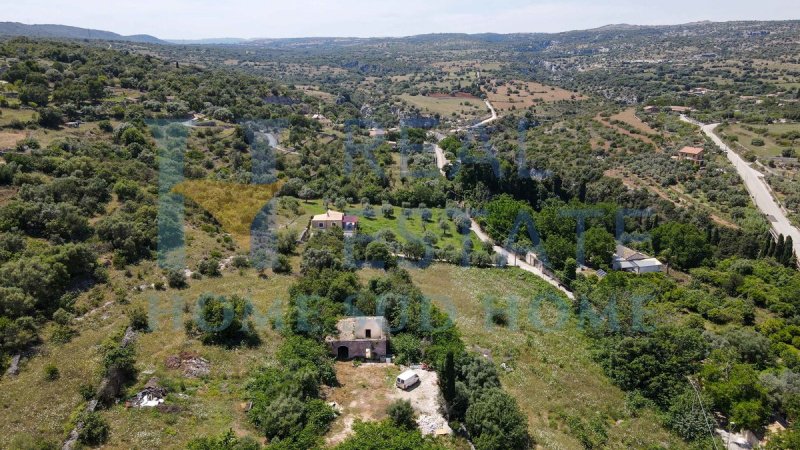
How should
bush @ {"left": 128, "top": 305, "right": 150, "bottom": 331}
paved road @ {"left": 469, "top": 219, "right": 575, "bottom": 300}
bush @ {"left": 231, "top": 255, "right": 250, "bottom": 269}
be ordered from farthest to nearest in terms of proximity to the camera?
paved road @ {"left": 469, "top": 219, "right": 575, "bottom": 300}, bush @ {"left": 231, "top": 255, "right": 250, "bottom": 269}, bush @ {"left": 128, "top": 305, "right": 150, "bottom": 331}

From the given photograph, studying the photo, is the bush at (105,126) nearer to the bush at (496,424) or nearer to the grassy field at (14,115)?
the grassy field at (14,115)

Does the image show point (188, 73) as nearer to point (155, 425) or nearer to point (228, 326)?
point (228, 326)

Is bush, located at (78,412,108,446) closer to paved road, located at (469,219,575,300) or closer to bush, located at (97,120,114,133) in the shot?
paved road, located at (469,219,575,300)

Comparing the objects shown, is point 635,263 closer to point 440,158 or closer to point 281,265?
point 281,265

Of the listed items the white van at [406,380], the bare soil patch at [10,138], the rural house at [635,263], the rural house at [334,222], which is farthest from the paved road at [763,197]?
the bare soil patch at [10,138]

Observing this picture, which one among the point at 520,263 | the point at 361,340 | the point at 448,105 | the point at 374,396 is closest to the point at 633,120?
the point at 448,105

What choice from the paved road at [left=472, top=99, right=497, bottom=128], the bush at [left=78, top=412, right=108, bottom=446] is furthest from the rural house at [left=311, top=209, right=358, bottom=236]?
the paved road at [left=472, top=99, right=497, bottom=128]
